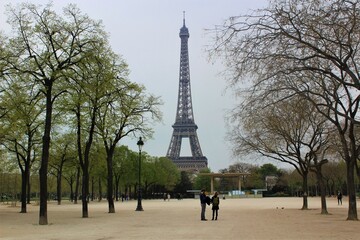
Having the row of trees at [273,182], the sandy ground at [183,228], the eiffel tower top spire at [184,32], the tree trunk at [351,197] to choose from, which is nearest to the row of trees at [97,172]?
the row of trees at [273,182]

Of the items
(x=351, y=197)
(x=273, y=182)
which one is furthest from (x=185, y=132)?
(x=351, y=197)

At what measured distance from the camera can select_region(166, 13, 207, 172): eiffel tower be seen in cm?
14462

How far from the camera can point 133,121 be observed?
131 feet

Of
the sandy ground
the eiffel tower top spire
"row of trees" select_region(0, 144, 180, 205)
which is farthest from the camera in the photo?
the eiffel tower top spire

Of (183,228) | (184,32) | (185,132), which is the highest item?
(184,32)

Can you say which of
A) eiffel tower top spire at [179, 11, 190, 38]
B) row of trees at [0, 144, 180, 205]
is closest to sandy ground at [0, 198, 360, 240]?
row of trees at [0, 144, 180, 205]

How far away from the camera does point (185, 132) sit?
146m

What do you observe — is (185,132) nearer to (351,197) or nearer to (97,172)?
(97,172)

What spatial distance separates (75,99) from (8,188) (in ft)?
252

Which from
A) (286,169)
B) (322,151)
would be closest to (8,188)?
(322,151)

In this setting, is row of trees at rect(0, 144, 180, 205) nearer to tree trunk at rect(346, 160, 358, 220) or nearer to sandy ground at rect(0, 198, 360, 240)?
sandy ground at rect(0, 198, 360, 240)

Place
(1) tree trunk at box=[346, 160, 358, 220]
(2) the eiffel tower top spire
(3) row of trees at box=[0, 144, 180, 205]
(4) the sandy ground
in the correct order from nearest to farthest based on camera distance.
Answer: (4) the sandy ground
(1) tree trunk at box=[346, 160, 358, 220]
(3) row of trees at box=[0, 144, 180, 205]
(2) the eiffel tower top spire

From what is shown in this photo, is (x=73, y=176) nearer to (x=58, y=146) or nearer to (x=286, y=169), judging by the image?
(x=58, y=146)

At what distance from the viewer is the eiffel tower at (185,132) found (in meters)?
145
